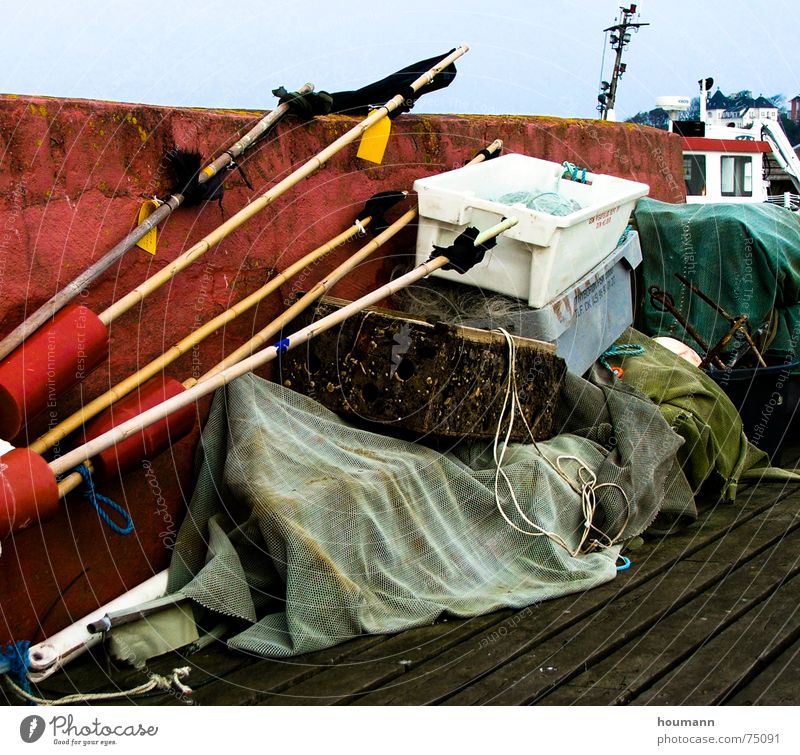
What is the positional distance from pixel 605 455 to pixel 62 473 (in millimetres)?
1914

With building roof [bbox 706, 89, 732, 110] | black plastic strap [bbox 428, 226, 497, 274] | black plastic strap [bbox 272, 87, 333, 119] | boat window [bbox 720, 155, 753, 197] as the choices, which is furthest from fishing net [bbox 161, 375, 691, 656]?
building roof [bbox 706, 89, 732, 110]

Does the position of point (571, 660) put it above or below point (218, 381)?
below

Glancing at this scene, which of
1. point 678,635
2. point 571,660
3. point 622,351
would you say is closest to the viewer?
point 571,660

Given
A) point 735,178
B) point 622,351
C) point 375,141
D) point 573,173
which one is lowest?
point 622,351

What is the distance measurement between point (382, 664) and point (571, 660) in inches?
18.5

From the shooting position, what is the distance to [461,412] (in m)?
3.41

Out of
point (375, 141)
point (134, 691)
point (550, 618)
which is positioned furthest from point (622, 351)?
point (134, 691)

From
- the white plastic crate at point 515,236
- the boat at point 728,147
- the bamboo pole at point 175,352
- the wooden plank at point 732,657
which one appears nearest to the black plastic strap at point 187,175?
the bamboo pole at point 175,352

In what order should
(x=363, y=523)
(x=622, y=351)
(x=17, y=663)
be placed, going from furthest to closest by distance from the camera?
1. (x=622, y=351)
2. (x=363, y=523)
3. (x=17, y=663)

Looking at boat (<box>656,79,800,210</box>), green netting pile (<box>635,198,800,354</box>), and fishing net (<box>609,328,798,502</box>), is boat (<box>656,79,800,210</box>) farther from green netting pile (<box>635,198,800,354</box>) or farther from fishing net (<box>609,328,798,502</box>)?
fishing net (<box>609,328,798,502</box>)

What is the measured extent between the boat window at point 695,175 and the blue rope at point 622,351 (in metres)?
5.52

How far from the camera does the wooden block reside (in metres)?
3.34

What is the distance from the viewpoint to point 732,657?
104 inches

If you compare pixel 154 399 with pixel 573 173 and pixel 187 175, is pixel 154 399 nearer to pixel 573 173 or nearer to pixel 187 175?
pixel 187 175
